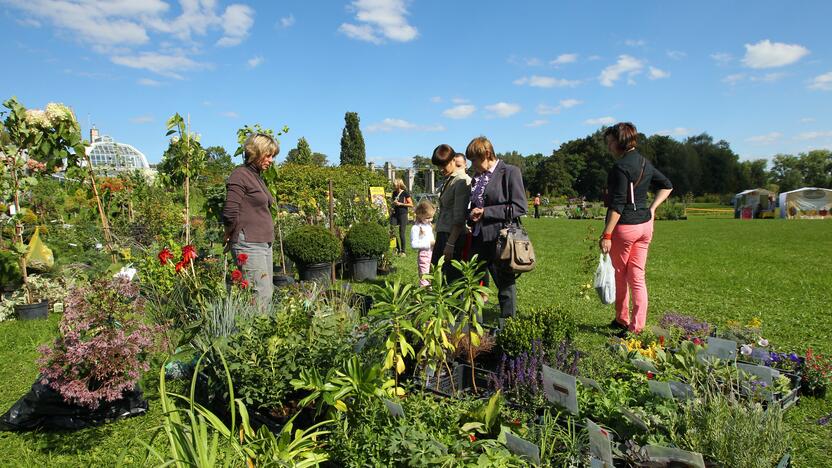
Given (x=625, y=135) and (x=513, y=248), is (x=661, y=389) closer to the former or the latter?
(x=513, y=248)

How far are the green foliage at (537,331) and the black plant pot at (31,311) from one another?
4942mm

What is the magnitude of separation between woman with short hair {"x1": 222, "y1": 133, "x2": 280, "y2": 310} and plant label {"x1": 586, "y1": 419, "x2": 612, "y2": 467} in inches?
102

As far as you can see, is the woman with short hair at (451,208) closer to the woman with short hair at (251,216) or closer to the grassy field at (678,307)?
the grassy field at (678,307)

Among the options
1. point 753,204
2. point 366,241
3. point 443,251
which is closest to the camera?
point 443,251

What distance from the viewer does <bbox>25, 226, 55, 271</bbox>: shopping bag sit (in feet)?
18.4

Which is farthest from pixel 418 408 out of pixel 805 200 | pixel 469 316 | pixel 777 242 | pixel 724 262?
pixel 805 200

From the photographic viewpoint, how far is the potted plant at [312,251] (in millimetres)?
6352

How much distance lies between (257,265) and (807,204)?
37904 mm

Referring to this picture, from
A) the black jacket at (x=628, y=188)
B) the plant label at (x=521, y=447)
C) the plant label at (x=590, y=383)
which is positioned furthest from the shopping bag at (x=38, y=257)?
the black jacket at (x=628, y=188)

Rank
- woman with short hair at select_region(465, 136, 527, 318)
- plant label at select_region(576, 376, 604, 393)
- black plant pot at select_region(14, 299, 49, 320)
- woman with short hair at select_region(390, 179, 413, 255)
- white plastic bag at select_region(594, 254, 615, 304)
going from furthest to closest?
woman with short hair at select_region(390, 179, 413, 255), black plant pot at select_region(14, 299, 49, 320), white plastic bag at select_region(594, 254, 615, 304), woman with short hair at select_region(465, 136, 527, 318), plant label at select_region(576, 376, 604, 393)

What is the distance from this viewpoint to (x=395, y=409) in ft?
6.66

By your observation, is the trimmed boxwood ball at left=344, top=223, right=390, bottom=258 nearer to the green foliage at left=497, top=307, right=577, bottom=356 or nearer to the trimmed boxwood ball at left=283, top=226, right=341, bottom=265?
the trimmed boxwood ball at left=283, top=226, right=341, bottom=265

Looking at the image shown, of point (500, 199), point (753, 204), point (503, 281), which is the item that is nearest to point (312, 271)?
point (503, 281)

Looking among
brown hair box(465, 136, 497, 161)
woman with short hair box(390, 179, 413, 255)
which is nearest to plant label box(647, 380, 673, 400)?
brown hair box(465, 136, 497, 161)
